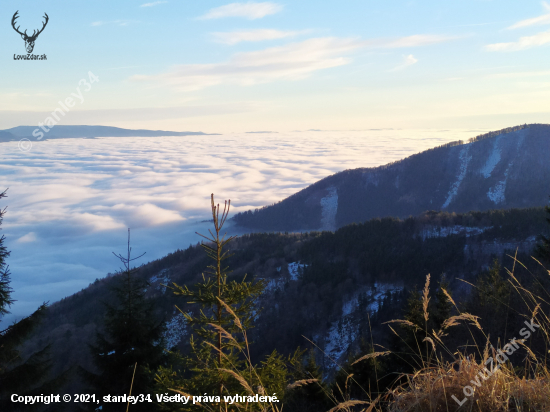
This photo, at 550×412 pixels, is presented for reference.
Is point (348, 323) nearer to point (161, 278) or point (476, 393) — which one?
point (161, 278)

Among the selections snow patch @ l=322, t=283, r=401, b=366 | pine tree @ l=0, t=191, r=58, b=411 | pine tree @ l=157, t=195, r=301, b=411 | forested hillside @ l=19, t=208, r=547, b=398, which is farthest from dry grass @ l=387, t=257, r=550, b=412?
snow patch @ l=322, t=283, r=401, b=366

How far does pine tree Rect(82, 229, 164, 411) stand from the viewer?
478 inches

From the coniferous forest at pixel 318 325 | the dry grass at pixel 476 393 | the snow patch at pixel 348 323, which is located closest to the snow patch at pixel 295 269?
the coniferous forest at pixel 318 325

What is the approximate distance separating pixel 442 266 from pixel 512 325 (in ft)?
266

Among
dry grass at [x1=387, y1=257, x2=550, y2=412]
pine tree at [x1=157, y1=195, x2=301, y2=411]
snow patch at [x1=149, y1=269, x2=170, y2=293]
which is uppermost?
dry grass at [x1=387, y1=257, x2=550, y2=412]

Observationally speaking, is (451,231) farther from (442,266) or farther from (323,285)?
(323,285)

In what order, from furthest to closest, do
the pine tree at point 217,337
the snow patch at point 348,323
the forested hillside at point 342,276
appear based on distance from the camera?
1. the forested hillside at point 342,276
2. the snow patch at point 348,323
3. the pine tree at point 217,337

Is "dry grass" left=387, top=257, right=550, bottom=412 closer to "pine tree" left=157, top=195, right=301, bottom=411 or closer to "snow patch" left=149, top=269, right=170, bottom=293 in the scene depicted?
"pine tree" left=157, top=195, right=301, bottom=411

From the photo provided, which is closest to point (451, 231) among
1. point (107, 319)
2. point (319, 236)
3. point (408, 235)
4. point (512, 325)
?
point (408, 235)

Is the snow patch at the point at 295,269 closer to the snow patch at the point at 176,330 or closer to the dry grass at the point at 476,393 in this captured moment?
the snow patch at the point at 176,330

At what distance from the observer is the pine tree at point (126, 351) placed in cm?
1214

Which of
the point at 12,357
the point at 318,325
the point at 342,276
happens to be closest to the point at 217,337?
the point at 12,357

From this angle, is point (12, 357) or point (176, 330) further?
point (176, 330)

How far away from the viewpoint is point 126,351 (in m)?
12.4
